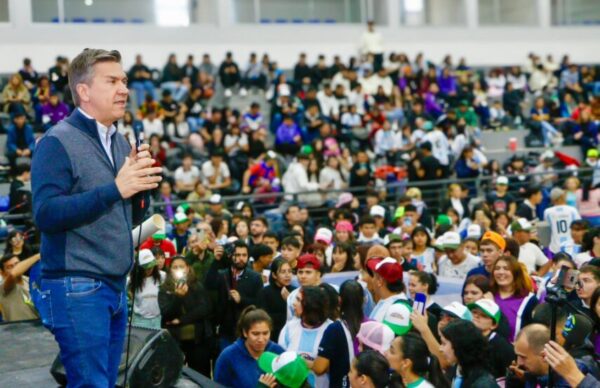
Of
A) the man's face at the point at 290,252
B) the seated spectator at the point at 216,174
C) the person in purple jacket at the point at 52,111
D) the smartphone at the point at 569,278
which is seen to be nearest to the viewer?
the smartphone at the point at 569,278

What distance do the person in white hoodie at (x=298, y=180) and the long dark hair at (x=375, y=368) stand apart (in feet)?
37.4

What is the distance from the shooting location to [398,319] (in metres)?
6.47

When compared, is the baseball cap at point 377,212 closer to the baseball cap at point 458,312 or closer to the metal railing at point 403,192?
the metal railing at point 403,192

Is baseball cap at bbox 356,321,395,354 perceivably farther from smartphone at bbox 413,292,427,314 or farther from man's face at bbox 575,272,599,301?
man's face at bbox 575,272,599,301

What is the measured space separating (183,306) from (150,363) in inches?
131

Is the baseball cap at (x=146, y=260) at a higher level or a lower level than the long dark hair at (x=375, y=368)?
higher

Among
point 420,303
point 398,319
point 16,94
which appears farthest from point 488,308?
point 16,94

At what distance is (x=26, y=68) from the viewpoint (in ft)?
65.2

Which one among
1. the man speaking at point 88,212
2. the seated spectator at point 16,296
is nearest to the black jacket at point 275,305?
the seated spectator at point 16,296

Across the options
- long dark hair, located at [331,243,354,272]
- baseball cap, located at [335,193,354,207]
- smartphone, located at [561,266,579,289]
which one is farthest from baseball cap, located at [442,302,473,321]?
baseball cap, located at [335,193,354,207]

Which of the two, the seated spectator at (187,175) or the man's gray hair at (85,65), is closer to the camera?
the man's gray hair at (85,65)

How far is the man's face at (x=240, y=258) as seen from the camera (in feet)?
29.4

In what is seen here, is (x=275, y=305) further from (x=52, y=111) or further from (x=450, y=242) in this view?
(x=52, y=111)

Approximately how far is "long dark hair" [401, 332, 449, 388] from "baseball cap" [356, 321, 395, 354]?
19.0 inches
